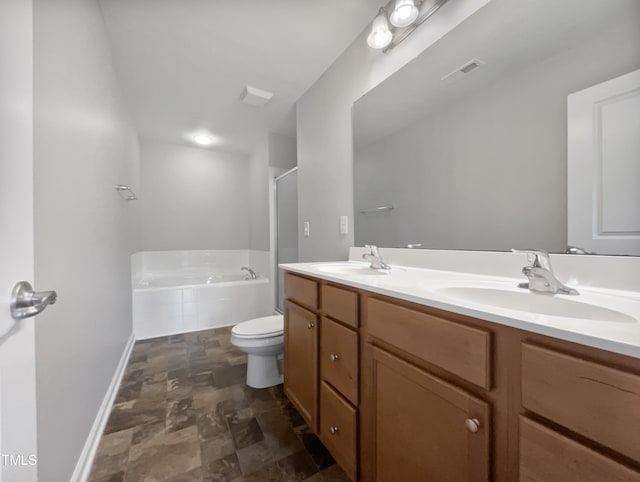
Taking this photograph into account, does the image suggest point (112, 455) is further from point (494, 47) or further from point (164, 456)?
point (494, 47)

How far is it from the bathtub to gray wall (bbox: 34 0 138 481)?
1.03 meters

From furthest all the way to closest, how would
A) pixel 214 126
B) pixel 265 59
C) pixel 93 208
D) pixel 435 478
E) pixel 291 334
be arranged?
pixel 214 126 → pixel 265 59 → pixel 291 334 → pixel 93 208 → pixel 435 478

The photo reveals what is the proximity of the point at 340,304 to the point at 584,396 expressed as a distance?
0.71m

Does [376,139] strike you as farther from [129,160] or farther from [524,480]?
[129,160]

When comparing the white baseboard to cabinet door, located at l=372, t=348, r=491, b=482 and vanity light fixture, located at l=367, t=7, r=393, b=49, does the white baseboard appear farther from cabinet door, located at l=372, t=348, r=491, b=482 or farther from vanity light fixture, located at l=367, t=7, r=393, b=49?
vanity light fixture, located at l=367, t=7, r=393, b=49

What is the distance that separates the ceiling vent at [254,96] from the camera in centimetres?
223

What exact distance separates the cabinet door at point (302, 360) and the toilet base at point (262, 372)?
1.01 feet

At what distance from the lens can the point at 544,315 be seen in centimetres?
52

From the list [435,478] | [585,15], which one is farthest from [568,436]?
[585,15]

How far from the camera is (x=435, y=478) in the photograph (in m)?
0.67

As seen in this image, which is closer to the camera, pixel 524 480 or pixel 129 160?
pixel 524 480

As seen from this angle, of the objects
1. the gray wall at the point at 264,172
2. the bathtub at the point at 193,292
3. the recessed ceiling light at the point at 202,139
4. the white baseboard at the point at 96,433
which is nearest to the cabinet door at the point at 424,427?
the white baseboard at the point at 96,433

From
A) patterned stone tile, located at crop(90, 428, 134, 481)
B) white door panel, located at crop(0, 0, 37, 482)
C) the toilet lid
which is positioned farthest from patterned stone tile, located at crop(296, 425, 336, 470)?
white door panel, located at crop(0, 0, 37, 482)

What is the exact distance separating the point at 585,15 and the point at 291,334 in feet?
5.80
